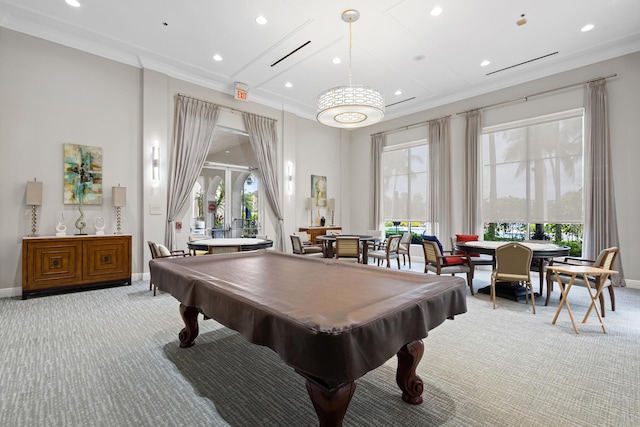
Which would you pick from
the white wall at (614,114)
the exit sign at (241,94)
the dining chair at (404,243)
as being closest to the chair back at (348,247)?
the dining chair at (404,243)

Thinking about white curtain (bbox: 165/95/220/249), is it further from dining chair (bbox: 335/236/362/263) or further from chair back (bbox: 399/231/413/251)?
chair back (bbox: 399/231/413/251)

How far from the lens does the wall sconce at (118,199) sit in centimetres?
537

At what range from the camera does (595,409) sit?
193 centimetres

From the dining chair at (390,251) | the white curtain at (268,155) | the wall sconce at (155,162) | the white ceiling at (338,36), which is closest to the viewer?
the white ceiling at (338,36)

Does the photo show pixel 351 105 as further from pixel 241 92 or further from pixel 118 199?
pixel 118 199

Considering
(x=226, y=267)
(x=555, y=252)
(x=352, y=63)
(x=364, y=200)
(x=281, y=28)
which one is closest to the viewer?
(x=226, y=267)

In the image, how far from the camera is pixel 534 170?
6527 millimetres

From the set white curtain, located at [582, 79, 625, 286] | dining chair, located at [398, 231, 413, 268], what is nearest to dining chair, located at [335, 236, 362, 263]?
dining chair, located at [398, 231, 413, 268]

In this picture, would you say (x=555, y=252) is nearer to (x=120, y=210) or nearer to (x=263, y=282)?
(x=263, y=282)

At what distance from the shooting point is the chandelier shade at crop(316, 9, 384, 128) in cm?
389

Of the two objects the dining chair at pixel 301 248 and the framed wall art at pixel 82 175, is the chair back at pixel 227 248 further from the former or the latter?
the framed wall art at pixel 82 175

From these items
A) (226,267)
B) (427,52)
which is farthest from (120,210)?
(427,52)

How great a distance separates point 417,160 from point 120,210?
24.3ft

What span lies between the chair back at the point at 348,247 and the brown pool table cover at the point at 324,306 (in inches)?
129
